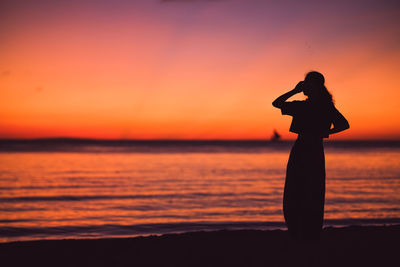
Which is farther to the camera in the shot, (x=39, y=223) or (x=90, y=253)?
(x=39, y=223)

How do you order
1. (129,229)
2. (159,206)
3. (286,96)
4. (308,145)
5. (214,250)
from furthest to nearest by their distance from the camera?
(159,206) → (129,229) → (214,250) → (308,145) → (286,96)

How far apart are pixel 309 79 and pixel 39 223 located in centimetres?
1123

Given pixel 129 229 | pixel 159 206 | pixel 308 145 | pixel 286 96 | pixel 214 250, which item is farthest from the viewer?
pixel 159 206

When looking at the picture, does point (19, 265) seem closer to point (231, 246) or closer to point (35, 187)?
point (231, 246)

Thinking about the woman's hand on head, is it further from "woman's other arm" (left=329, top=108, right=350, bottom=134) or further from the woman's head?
"woman's other arm" (left=329, top=108, right=350, bottom=134)

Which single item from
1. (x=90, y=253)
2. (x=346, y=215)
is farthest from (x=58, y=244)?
(x=346, y=215)

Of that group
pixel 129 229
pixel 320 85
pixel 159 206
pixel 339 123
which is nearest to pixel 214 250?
pixel 339 123

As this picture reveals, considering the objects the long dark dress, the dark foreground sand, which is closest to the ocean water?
the dark foreground sand

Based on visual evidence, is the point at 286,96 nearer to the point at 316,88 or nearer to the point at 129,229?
the point at 316,88

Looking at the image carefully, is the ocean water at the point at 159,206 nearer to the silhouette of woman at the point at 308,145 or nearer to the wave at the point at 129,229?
the wave at the point at 129,229

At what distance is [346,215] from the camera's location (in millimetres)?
14742

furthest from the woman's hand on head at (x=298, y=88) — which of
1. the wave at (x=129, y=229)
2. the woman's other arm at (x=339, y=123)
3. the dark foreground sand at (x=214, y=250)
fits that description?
the wave at (x=129, y=229)

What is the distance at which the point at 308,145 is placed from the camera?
5.64m

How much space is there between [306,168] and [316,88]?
3.86ft
